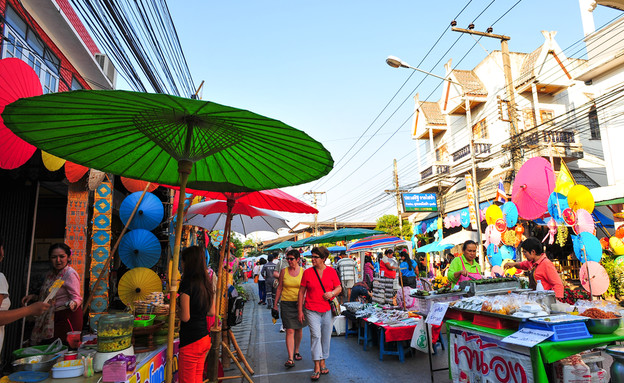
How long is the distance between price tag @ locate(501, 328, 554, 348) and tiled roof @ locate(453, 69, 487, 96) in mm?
18013

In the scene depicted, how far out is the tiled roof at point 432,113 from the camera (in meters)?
23.7

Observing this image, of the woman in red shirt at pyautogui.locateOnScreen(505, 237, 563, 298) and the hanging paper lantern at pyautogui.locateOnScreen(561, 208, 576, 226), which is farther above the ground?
the hanging paper lantern at pyautogui.locateOnScreen(561, 208, 576, 226)

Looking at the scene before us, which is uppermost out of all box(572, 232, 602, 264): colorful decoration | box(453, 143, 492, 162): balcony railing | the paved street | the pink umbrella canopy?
box(453, 143, 492, 162): balcony railing

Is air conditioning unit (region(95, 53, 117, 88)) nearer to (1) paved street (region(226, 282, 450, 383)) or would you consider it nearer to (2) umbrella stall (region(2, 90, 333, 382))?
(1) paved street (region(226, 282, 450, 383))

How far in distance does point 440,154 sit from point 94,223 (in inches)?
840

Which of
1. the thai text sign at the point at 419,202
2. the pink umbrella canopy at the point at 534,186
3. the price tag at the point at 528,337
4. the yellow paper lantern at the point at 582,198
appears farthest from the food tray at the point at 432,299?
the thai text sign at the point at 419,202

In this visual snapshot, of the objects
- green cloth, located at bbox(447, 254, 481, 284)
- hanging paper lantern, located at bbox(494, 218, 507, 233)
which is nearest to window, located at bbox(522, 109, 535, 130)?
hanging paper lantern, located at bbox(494, 218, 507, 233)

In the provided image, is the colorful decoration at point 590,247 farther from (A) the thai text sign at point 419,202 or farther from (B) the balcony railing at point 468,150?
(A) the thai text sign at point 419,202

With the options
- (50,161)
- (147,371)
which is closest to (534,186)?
(147,371)

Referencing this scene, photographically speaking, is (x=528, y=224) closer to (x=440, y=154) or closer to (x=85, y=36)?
(x=440, y=154)

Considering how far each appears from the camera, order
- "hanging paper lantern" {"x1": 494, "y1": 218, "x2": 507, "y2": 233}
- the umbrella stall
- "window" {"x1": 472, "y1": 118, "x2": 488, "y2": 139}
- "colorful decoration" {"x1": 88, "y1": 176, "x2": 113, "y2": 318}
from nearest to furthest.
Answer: the umbrella stall → "colorful decoration" {"x1": 88, "y1": 176, "x2": 113, "y2": 318} → "hanging paper lantern" {"x1": 494, "y1": 218, "x2": 507, "y2": 233} → "window" {"x1": 472, "y1": 118, "x2": 488, "y2": 139}

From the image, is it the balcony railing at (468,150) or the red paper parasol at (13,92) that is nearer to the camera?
the red paper parasol at (13,92)

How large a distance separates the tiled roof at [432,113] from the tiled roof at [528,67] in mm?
5626

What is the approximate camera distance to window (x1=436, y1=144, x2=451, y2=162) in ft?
73.8
